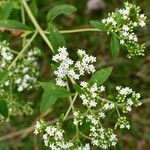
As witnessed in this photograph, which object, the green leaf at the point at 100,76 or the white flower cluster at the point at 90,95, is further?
the green leaf at the point at 100,76

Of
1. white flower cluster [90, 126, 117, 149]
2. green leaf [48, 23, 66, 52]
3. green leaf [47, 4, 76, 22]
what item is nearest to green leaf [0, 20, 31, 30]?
green leaf [47, 4, 76, 22]

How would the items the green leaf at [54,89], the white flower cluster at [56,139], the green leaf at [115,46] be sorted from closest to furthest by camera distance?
the white flower cluster at [56,139], the green leaf at [54,89], the green leaf at [115,46]

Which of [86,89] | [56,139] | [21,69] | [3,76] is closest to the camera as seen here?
[56,139]

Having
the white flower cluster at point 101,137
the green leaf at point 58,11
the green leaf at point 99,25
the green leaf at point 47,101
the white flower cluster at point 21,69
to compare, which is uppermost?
the green leaf at point 58,11

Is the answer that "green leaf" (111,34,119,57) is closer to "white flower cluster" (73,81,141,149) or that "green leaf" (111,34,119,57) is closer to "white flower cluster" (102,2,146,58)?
"white flower cluster" (102,2,146,58)

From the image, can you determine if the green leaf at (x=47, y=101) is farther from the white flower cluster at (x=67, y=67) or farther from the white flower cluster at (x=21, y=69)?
the white flower cluster at (x=21, y=69)

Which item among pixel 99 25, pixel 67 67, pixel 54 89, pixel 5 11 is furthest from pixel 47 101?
pixel 5 11

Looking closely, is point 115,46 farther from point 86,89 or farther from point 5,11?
point 5,11

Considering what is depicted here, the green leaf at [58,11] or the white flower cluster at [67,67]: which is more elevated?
the green leaf at [58,11]

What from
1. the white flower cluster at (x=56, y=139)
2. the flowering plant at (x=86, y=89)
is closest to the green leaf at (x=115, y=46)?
the flowering plant at (x=86, y=89)
